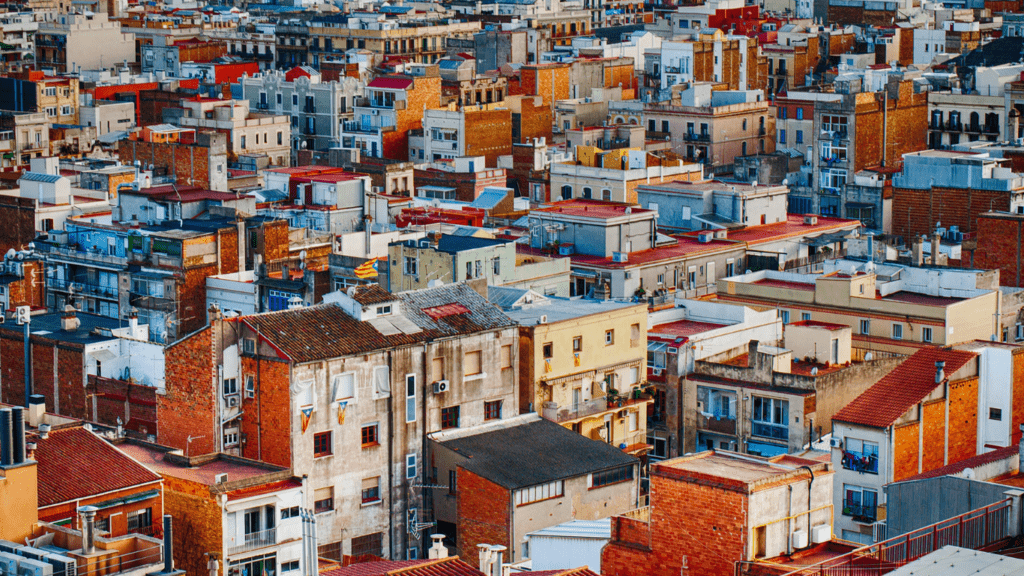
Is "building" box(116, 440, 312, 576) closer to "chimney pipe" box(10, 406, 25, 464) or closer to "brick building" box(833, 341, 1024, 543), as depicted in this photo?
"chimney pipe" box(10, 406, 25, 464)

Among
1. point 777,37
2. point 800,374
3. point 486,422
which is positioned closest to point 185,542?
point 486,422

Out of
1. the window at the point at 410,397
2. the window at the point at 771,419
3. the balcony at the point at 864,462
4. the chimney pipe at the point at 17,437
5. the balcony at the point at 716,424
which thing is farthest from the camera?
the balcony at the point at 716,424

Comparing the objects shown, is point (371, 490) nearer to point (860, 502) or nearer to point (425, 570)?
point (860, 502)

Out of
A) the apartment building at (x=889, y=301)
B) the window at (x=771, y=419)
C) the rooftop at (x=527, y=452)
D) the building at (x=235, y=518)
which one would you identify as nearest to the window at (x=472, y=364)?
the rooftop at (x=527, y=452)

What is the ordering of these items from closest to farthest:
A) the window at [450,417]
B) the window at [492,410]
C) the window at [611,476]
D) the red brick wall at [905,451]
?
1. the red brick wall at [905,451]
2. the window at [611,476]
3. the window at [450,417]
4. the window at [492,410]

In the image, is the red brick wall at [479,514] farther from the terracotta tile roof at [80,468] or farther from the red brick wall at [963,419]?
the red brick wall at [963,419]

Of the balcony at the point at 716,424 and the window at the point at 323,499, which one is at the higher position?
the balcony at the point at 716,424

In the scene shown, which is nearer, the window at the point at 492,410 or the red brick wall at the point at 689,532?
the red brick wall at the point at 689,532

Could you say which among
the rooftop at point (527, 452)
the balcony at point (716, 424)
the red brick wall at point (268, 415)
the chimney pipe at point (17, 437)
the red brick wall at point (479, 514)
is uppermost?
the chimney pipe at point (17, 437)
